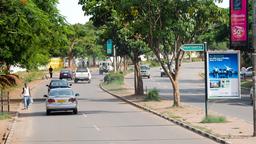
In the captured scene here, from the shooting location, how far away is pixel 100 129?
2384 centimetres

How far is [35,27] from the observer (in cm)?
2155

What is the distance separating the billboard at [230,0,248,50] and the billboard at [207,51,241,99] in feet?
10.4

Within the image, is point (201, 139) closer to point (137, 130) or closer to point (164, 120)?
point (137, 130)

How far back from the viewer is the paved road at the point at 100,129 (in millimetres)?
20002

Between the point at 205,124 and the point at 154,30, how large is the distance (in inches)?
363

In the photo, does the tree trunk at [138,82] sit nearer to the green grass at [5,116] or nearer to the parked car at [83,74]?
the green grass at [5,116]

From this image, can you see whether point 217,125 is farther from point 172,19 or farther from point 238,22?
point 172,19

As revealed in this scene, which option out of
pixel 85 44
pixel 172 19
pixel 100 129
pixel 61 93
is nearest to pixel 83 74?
pixel 61 93

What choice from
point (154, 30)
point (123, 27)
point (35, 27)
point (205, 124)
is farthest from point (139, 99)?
point (35, 27)

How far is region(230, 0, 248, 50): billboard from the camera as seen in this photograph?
19797mm

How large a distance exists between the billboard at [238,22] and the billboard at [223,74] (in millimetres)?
3163

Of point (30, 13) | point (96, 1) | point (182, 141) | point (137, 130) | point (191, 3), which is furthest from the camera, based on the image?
point (96, 1)

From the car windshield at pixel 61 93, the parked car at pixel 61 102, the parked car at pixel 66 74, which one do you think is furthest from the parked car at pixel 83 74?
the parked car at pixel 61 102

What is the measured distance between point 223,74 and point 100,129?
5016 mm
